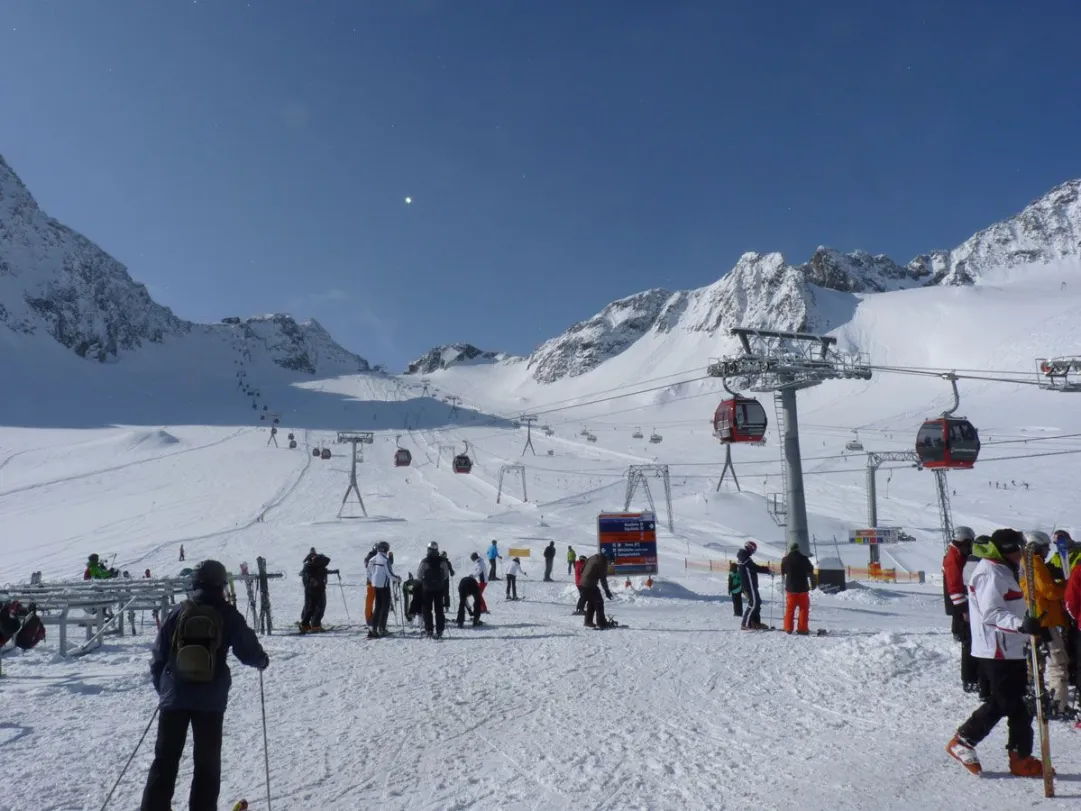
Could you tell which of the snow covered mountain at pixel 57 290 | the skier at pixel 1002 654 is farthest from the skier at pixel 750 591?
the snow covered mountain at pixel 57 290

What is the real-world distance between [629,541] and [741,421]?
17.5ft

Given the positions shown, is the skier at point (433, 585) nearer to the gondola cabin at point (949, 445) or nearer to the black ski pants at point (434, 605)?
the black ski pants at point (434, 605)

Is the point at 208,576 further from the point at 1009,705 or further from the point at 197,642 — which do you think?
the point at 1009,705

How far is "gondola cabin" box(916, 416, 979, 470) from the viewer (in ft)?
78.7

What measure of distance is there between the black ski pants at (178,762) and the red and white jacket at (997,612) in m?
4.94

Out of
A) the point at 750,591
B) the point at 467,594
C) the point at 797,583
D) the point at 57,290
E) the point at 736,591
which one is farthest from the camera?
the point at 57,290

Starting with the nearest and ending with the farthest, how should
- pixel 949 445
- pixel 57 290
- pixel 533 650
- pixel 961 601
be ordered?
pixel 961 601
pixel 533 650
pixel 949 445
pixel 57 290

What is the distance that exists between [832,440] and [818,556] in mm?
47560

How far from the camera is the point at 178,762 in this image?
4137mm

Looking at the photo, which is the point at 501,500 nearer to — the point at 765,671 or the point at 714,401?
the point at 765,671

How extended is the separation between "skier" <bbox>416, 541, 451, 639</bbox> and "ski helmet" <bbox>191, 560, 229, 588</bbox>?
294 inches

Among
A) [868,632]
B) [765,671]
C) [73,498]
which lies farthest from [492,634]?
[73,498]

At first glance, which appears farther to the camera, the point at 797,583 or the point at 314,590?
the point at 314,590

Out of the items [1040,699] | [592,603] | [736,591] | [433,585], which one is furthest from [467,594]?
[1040,699]
